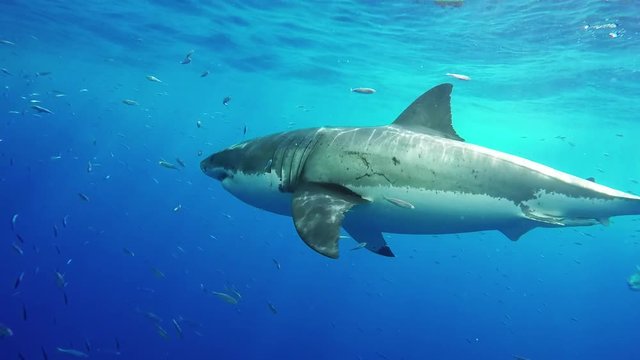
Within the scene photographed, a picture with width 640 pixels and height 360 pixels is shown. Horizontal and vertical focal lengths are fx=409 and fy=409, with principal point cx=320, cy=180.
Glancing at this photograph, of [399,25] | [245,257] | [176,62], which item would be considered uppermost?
[399,25]

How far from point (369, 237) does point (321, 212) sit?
1917 mm

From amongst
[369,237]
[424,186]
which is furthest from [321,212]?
[369,237]

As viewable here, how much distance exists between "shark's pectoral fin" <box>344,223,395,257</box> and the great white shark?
413 millimetres

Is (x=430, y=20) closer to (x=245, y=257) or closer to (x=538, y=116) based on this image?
(x=245, y=257)

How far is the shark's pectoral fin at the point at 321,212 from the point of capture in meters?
3.34

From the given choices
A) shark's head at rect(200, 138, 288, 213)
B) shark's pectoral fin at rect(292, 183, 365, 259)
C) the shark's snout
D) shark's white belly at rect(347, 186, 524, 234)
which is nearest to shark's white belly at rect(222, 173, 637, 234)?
shark's white belly at rect(347, 186, 524, 234)

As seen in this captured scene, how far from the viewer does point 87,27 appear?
26188 mm

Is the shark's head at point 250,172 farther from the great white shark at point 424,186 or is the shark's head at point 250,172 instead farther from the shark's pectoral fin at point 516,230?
the shark's pectoral fin at point 516,230

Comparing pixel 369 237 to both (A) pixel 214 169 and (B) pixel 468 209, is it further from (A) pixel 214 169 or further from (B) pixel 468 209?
(A) pixel 214 169

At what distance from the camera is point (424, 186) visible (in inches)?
163

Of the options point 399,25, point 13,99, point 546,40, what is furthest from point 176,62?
point 13,99

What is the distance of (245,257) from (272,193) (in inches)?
1094

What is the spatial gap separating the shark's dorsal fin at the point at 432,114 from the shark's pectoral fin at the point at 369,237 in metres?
1.39

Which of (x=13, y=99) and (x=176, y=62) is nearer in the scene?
(x=176, y=62)
